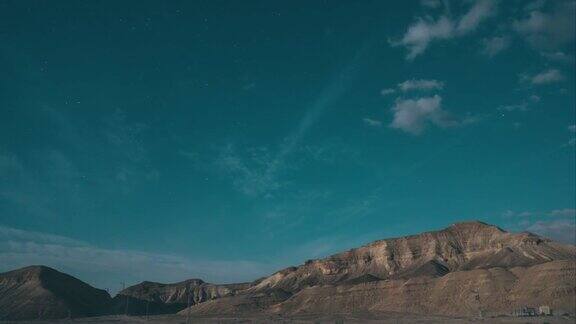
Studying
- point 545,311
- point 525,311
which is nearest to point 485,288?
point 525,311

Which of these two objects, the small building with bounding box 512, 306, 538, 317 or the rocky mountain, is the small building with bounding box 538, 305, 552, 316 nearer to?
the small building with bounding box 512, 306, 538, 317

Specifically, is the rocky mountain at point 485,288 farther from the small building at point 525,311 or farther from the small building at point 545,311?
the small building at point 545,311

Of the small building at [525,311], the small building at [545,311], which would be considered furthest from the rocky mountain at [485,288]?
the small building at [545,311]

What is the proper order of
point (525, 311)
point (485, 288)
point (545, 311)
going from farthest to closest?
point (485, 288), point (525, 311), point (545, 311)

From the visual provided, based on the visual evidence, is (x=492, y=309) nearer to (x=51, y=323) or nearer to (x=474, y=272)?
(x=474, y=272)

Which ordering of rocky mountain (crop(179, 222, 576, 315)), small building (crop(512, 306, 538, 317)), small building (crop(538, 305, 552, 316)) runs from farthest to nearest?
Result: 1. rocky mountain (crop(179, 222, 576, 315))
2. small building (crop(512, 306, 538, 317))
3. small building (crop(538, 305, 552, 316))

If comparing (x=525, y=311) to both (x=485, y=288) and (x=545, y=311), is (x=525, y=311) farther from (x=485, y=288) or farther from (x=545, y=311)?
(x=485, y=288)

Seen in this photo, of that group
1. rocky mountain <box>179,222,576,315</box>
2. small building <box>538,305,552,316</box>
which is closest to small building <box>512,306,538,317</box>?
small building <box>538,305,552,316</box>

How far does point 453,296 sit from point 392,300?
24.3 meters

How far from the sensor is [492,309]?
5428 inches

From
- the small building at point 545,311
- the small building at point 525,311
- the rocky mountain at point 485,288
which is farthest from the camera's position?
the rocky mountain at point 485,288

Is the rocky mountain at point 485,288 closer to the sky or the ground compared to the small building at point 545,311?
closer to the sky

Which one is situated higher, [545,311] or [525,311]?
[525,311]

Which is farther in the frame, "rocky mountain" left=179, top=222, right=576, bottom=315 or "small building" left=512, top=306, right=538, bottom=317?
"rocky mountain" left=179, top=222, right=576, bottom=315
